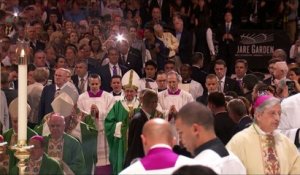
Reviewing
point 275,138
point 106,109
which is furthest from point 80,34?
point 275,138

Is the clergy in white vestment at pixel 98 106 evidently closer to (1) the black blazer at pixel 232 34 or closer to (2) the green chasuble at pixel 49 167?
(2) the green chasuble at pixel 49 167

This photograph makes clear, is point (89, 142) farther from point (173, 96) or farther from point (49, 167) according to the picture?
point (49, 167)

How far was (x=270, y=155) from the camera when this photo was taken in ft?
24.4

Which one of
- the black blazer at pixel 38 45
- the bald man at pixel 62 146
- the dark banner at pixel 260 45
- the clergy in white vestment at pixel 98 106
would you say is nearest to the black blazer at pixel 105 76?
the clergy in white vestment at pixel 98 106

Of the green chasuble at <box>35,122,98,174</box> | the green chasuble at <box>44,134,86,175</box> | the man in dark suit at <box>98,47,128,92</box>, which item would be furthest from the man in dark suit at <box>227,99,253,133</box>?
the man in dark suit at <box>98,47,128,92</box>

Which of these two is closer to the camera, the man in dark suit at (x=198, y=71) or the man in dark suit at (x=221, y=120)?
the man in dark suit at (x=221, y=120)

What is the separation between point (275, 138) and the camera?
744 centimetres

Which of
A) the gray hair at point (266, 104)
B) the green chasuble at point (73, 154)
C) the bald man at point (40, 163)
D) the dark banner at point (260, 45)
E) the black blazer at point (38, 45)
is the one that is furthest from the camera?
the dark banner at point (260, 45)

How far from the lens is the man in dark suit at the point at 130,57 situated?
16188 millimetres

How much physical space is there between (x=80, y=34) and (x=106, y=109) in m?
5.17

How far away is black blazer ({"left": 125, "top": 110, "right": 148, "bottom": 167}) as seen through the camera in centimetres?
1013

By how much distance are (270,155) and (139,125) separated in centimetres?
314

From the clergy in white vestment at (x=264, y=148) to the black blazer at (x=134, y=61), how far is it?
8.72m

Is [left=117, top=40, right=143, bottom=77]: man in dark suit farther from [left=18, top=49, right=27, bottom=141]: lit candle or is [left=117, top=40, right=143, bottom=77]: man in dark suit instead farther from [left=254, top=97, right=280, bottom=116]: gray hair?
[left=18, top=49, right=27, bottom=141]: lit candle
